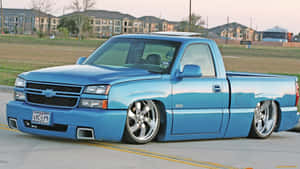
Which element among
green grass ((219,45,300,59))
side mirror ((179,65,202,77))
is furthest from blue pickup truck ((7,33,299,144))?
green grass ((219,45,300,59))

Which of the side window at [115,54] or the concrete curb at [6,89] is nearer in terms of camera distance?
the side window at [115,54]

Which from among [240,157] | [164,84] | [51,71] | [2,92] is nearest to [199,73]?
[164,84]

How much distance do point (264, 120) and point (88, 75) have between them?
3.61 m

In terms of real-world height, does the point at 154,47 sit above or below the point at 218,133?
above

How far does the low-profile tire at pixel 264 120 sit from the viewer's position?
10.5 meters

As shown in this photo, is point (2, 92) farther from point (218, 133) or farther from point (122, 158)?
point (122, 158)

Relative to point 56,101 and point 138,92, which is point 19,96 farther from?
point 138,92

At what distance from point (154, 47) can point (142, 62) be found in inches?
13.5

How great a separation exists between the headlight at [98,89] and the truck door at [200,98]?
1.15 meters

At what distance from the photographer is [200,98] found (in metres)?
9.27

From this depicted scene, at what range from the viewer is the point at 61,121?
811 cm

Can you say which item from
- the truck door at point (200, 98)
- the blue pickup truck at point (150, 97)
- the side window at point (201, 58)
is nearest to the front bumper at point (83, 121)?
the blue pickup truck at point (150, 97)

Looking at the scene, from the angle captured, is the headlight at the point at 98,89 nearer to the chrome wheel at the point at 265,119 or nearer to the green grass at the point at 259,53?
the chrome wheel at the point at 265,119

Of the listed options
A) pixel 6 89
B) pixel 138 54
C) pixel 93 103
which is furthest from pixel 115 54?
pixel 6 89
